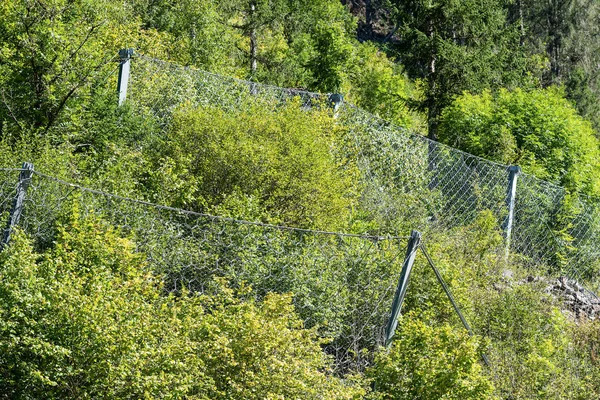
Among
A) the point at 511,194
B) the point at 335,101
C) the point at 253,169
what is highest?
the point at 335,101

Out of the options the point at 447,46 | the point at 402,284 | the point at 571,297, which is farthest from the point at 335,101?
the point at 447,46

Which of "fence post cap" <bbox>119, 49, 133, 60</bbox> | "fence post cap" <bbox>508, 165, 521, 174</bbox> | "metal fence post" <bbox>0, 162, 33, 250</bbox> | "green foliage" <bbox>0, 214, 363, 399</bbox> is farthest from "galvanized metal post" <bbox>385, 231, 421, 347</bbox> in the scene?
"fence post cap" <bbox>508, 165, 521, 174</bbox>

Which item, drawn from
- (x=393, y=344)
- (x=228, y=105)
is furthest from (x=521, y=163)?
(x=393, y=344)

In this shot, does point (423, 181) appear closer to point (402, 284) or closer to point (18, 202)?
point (402, 284)

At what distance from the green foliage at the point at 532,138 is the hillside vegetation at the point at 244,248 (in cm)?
4

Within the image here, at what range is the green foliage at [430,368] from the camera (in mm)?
5371

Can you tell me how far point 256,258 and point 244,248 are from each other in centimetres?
11

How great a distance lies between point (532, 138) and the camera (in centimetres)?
1397

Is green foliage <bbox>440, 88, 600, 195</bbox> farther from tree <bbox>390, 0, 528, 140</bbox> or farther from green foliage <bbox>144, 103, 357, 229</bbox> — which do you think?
green foliage <bbox>144, 103, 357, 229</bbox>

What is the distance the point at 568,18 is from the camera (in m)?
35.4

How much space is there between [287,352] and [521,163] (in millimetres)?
9302

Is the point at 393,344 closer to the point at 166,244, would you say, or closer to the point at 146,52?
the point at 166,244

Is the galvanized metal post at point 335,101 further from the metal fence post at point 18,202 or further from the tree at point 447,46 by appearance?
the tree at point 447,46

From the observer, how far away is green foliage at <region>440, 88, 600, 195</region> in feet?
45.2
